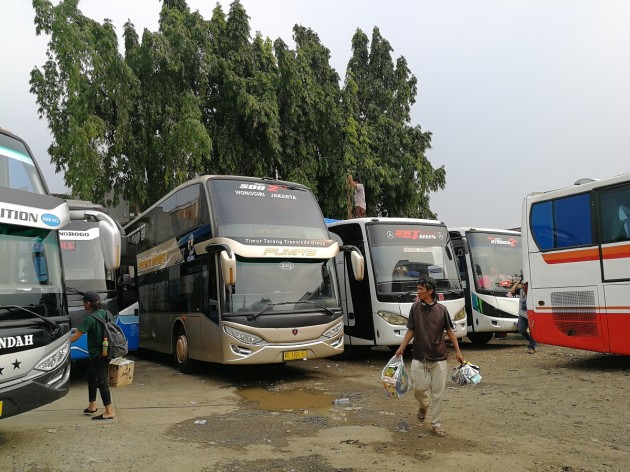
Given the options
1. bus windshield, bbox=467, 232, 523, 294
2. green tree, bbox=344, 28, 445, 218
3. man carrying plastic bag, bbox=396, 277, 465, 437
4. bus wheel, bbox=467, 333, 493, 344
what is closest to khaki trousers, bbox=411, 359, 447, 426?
man carrying plastic bag, bbox=396, 277, 465, 437

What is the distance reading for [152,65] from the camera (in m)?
17.9

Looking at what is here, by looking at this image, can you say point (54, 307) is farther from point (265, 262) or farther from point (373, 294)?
point (373, 294)

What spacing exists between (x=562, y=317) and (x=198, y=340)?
625 cm

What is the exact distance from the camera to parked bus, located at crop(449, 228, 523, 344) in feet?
45.8

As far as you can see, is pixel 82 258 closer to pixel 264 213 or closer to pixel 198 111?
pixel 264 213

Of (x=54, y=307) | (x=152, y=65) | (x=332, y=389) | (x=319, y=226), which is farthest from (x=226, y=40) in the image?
(x=54, y=307)

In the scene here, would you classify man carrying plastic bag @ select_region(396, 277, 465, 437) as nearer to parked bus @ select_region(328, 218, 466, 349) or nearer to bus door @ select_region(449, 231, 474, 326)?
parked bus @ select_region(328, 218, 466, 349)

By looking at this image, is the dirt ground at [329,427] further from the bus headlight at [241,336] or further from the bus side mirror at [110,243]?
the bus side mirror at [110,243]

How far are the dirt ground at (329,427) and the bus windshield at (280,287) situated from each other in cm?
134

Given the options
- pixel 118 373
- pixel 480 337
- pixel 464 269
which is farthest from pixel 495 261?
pixel 118 373

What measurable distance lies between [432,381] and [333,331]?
13.1 ft

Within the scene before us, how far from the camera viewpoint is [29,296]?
5625 millimetres

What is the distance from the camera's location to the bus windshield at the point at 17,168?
6.19 meters

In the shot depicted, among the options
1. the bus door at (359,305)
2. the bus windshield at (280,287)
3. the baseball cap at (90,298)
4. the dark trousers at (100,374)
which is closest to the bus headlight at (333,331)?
the bus windshield at (280,287)
